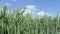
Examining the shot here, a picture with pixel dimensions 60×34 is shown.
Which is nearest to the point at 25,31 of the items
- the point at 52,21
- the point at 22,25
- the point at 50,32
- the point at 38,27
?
the point at 22,25

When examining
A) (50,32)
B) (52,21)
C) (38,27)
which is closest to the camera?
(38,27)

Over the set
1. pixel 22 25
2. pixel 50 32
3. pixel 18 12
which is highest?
pixel 18 12

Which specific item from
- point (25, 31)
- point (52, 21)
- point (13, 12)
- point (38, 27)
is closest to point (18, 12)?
point (13, 12)

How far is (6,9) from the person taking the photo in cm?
227

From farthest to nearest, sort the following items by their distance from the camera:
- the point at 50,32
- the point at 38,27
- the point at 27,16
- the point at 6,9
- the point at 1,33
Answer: the point at 50,32 → the point at 38,27 → the point at 27,16 → the point at 6,9 → the point at 1,33

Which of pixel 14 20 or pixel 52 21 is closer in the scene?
pixel 14 20

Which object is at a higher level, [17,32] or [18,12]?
[18,12]

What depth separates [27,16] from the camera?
262cm

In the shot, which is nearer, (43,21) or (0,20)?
(0,20)

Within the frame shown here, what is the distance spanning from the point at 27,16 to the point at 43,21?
0.91 meters

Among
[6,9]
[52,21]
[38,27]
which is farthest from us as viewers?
[52,21]

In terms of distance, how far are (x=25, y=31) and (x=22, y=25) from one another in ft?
0.31

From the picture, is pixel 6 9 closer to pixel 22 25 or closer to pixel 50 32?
pixel 22 25

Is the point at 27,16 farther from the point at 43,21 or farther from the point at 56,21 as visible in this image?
the point at 56,21
